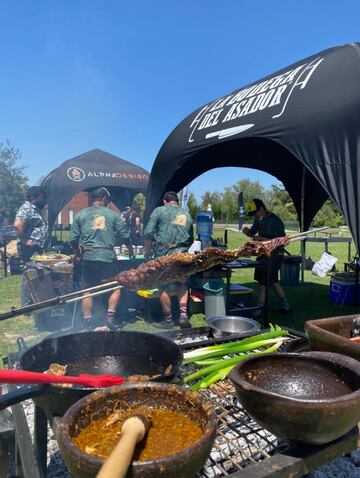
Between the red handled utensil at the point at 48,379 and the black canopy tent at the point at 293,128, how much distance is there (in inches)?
143

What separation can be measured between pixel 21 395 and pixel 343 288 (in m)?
7.87

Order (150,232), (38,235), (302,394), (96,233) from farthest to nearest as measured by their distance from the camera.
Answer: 1. (38,235)
2. (150,232)
3. (96,233)
4. (302,394)

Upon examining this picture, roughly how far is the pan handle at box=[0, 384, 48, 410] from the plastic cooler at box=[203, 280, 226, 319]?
201 inches

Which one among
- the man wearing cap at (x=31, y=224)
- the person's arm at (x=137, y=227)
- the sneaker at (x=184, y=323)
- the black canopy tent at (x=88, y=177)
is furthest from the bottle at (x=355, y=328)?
the black canopy tent at (x=88, y=177)

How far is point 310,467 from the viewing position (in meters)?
1.50

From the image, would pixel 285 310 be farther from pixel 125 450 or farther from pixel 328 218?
pixel 328 218

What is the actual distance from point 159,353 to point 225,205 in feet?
166

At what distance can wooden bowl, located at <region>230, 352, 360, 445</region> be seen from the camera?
4.52ft

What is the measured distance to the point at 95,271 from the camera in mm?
6344

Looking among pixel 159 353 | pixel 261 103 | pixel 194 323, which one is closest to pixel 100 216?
pixel 194 323

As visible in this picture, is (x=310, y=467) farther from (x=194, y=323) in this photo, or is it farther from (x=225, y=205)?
(x=225, y=205)

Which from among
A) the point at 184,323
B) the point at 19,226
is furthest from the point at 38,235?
the point at 184,323

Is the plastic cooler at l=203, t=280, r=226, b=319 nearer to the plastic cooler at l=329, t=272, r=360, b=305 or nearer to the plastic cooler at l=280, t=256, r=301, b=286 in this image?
the plastic cooler at l=329, t=272, r=360, b=305

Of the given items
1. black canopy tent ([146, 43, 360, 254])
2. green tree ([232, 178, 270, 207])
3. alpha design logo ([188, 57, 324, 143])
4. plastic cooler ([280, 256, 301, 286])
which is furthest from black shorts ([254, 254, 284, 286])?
green tree ([232, 178, 270, 207])
